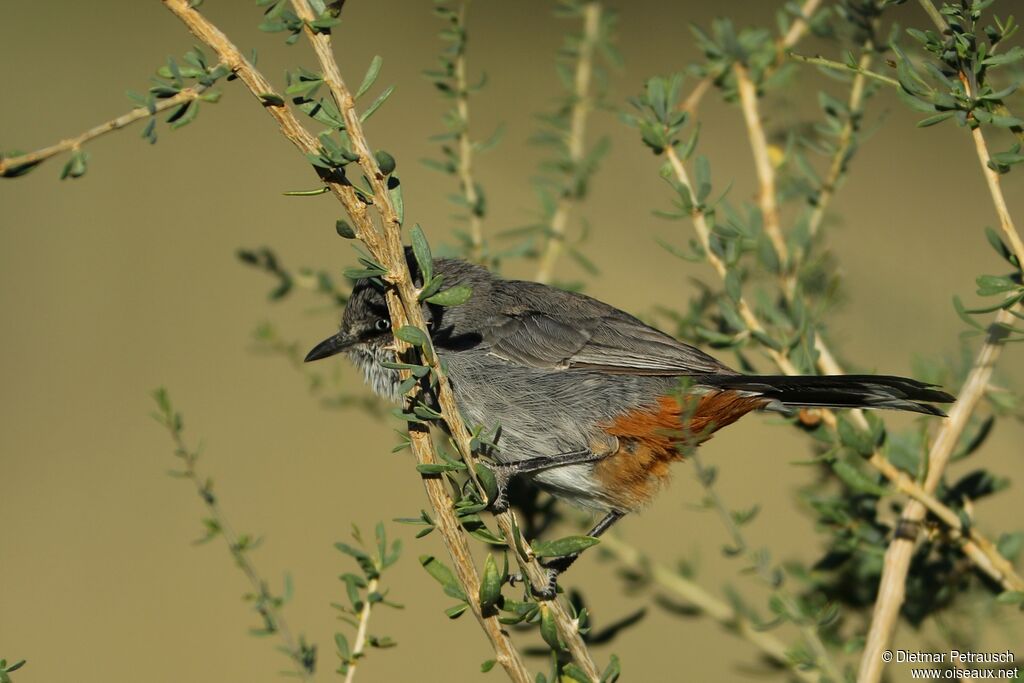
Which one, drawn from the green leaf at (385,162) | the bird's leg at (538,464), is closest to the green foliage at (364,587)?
the bird's leg at (538,464)

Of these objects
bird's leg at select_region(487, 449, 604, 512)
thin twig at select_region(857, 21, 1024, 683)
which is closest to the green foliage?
bird's leg at select_region(487, 449, 604, 512)

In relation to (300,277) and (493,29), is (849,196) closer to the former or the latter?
(493,29)

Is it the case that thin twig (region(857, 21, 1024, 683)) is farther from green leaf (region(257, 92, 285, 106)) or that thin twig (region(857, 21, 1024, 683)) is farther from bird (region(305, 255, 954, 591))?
green leaf (region(257, 92, 285, 106))

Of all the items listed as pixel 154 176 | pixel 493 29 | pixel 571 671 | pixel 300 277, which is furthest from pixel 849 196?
pixel 571 671

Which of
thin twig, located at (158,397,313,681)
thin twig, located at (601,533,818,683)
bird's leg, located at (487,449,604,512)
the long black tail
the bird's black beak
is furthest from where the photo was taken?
the bird's black beak

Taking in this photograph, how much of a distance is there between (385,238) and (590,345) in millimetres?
1474

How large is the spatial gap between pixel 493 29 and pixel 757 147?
25.7 feet

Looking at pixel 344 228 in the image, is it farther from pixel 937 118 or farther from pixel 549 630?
pixel 937 118

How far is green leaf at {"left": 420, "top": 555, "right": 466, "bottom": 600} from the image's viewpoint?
203 centimetres

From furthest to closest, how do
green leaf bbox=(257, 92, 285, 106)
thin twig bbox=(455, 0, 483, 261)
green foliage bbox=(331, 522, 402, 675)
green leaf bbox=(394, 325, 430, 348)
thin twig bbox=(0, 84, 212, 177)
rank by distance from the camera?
thin twig bbox=(455, 0, 483, 261) < green foliage bbox=(331, 522, 402, 675) < green leaf bbox=(394, 325, 430, 348) < green leaf bbox=(257, 92, 285, 106) < thin twig bbox=(0, 84, 212, 177)

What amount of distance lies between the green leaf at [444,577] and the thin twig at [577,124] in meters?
1.54

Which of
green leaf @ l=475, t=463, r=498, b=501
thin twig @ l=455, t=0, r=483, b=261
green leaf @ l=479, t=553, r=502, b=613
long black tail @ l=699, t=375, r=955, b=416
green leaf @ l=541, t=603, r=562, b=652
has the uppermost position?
thin twig @ l=455, t=0, r=483, b=261

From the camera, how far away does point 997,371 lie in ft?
9.26

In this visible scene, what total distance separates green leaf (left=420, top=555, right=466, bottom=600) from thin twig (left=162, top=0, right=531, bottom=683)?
0.02 metres
